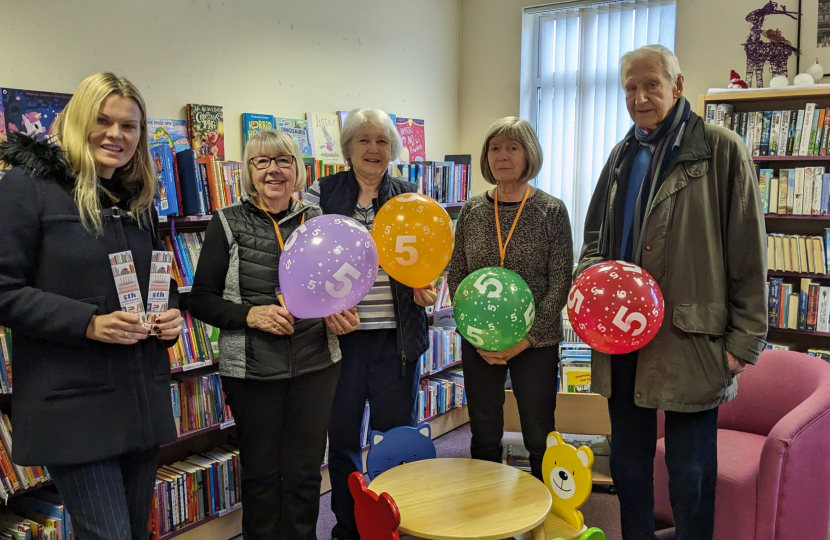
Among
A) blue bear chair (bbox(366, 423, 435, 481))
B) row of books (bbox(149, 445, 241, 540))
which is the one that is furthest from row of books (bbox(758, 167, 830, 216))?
row of books (bbox(149, 445, 241, 540))

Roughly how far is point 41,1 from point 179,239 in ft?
3.31

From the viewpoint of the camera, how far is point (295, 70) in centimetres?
337

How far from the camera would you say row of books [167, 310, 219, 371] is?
8.27ft

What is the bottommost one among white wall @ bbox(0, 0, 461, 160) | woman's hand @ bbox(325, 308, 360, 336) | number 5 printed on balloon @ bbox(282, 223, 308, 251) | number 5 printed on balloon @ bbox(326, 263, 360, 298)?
woman's hand @ bbox(325, 308, 360, 336)

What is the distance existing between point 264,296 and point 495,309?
0.73 metres

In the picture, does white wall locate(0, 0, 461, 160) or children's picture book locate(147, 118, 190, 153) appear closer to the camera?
white wall locate(0, 0, 461, 160)

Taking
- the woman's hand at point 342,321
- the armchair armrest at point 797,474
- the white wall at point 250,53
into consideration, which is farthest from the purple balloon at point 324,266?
the armchair armrest at point 797,474

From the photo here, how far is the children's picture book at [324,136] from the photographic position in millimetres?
3420

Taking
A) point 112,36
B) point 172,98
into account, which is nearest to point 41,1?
point 112,36

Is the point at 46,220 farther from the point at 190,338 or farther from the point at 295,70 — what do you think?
the point at 295,70

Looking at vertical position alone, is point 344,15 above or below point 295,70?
above

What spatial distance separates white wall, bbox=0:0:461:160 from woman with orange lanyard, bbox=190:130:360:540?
1.02 metres

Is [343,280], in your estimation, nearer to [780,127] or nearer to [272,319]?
[272,319]

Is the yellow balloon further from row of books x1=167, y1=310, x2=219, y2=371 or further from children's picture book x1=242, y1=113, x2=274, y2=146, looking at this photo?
children's picture book x1=242, y1=113, x2=274, y2=146
